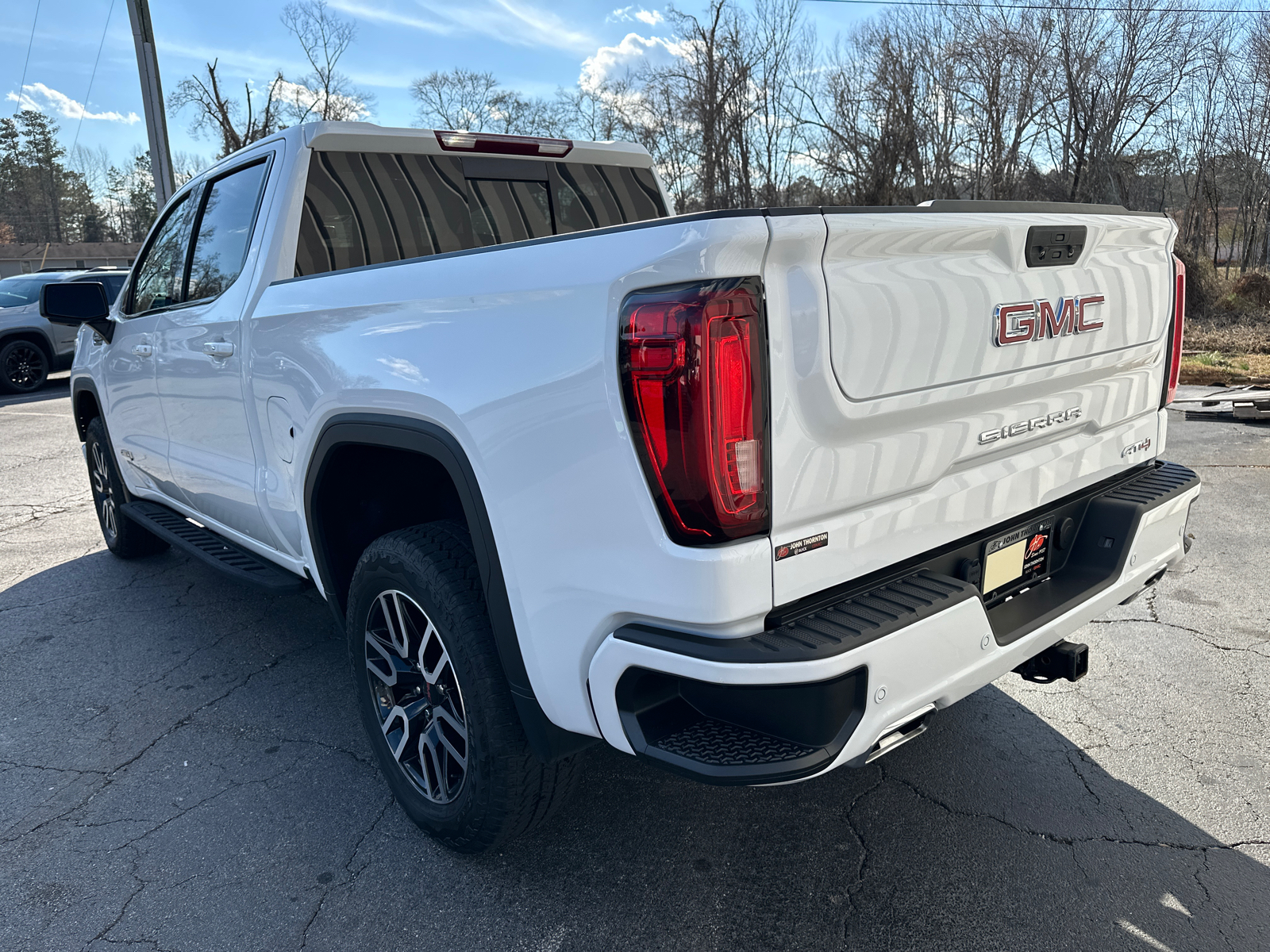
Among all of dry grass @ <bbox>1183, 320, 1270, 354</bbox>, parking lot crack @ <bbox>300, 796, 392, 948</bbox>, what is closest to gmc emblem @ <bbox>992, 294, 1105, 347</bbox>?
parking lot crack @ <bbox>300, 796, 392, 948</bbox>

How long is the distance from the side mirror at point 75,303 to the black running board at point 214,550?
0.98m

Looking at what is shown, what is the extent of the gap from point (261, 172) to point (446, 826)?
2.52 meters

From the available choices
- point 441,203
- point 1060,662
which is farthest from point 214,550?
point 1060,662

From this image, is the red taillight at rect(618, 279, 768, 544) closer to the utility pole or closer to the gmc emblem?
the gmc emblem

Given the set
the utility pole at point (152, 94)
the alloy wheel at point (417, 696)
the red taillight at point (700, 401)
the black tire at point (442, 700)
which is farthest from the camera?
the utility pole at point (152, 94)

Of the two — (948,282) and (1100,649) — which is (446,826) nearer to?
(948,282)

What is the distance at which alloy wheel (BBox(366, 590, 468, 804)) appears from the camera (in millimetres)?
2459

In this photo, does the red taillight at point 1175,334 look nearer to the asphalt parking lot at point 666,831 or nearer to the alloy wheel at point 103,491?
the asphalt parking lot at point 666,831

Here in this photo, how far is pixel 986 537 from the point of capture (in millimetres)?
→ 2236

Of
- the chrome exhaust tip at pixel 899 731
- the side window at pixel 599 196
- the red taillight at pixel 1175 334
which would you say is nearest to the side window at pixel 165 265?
the side window at pixel 599 196

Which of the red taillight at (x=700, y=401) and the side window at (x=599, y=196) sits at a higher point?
the side window at (x=599, y=196)

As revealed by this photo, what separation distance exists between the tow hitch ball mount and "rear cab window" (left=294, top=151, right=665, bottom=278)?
7.23 ft

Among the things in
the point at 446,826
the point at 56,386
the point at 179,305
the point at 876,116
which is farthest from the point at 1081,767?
the point at 876,116

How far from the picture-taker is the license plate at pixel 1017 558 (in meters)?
2.26
